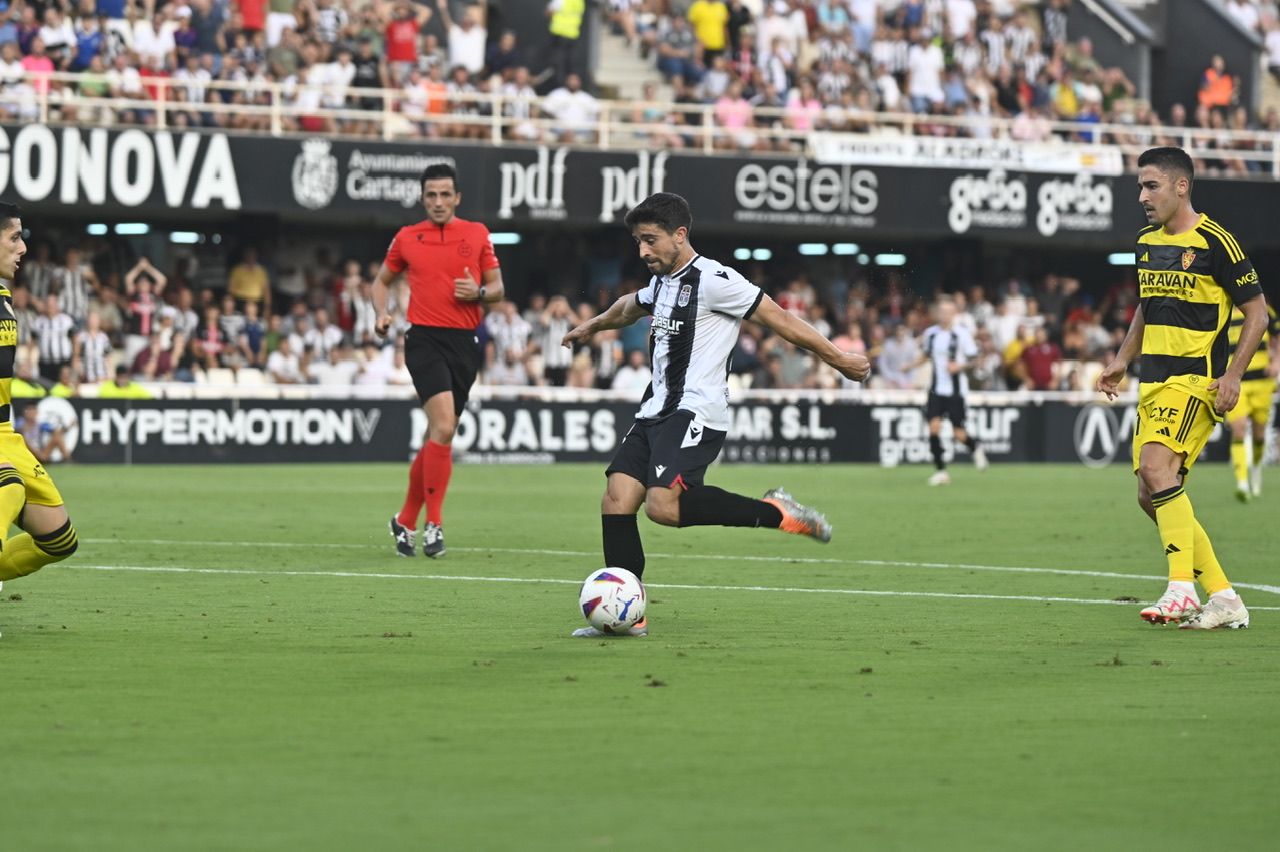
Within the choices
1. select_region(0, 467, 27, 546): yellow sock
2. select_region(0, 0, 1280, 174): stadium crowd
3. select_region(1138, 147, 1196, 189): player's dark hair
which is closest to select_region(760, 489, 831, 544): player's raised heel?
select_region(1138, 147, 1196, 189): player's dark hair

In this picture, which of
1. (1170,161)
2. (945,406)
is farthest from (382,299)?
(945,406)

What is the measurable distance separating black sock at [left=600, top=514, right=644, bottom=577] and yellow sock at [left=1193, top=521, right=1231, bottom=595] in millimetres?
2720

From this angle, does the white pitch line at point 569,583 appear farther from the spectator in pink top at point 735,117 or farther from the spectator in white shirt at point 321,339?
the spectator in pink top at point 735,117

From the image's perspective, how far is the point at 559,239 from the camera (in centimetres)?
3469

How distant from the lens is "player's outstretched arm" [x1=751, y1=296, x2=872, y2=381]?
28.8ft

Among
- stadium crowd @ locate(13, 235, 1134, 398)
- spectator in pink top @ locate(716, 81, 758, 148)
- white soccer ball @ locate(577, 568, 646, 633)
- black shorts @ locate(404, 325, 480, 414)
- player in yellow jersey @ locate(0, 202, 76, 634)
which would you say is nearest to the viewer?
player in yellow jersey @ locate(0, 202, 76, 634)

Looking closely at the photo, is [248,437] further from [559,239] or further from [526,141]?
[559,239]

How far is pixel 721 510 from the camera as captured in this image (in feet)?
29.2

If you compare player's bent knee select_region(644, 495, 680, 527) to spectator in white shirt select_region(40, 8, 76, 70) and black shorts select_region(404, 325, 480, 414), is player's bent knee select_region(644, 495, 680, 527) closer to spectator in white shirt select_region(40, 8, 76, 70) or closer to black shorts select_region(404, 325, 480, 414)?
black shorts select_region(404, 325, 480, 414)

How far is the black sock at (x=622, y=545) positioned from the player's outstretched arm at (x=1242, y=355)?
2798mm

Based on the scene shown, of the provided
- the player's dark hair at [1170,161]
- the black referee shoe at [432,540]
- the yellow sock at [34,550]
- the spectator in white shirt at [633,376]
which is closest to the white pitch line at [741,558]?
the black referee shoe at [432,540]

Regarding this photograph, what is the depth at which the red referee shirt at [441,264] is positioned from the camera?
13.3 metres

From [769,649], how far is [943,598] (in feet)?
8.70

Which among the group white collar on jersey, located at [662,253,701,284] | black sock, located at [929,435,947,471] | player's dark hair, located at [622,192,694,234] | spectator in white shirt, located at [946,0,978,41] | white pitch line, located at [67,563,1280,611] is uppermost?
spectator in white shirt, located at [946,0,978,41]
